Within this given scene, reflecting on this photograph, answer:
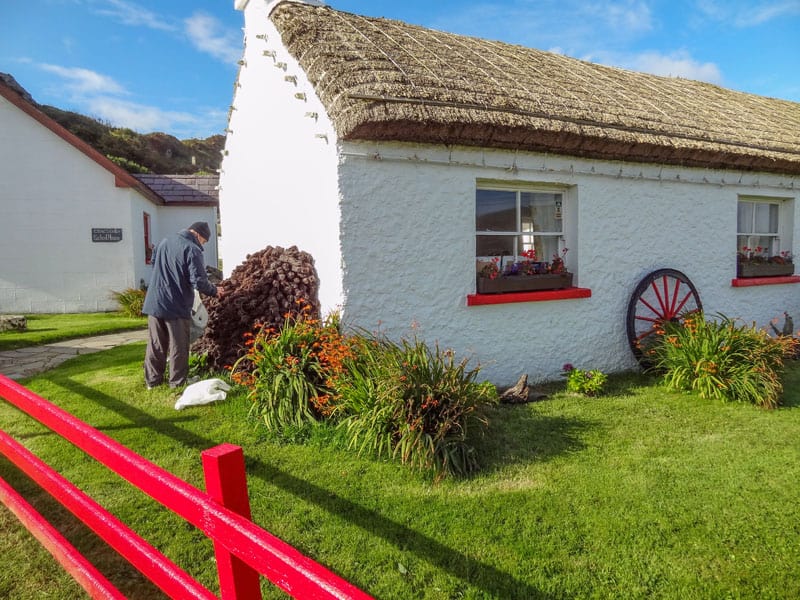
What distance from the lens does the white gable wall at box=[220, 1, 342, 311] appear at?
16.9 feet

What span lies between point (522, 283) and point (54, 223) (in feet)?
38.0

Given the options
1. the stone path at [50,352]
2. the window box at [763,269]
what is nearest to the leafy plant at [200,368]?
the stone path at [50,352]

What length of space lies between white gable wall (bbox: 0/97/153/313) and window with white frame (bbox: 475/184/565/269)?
1004 cm

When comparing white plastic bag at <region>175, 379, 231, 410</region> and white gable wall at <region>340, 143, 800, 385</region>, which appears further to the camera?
white gable wall at <region>340, 143, 800, 385</region>

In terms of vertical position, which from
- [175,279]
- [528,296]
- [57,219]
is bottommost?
[528,296]

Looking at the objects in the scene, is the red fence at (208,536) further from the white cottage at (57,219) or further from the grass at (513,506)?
the white cottage at (57,219)

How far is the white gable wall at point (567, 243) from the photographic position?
506 centimetres

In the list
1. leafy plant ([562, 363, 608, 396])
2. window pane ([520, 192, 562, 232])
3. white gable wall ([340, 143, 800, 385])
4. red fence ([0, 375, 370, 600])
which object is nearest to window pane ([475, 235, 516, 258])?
window pane ([520, 192, 562, 232])

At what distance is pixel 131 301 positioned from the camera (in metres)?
11.8

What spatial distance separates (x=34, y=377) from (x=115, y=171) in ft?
25.0

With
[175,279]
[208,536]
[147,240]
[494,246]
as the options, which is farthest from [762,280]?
[147,240]

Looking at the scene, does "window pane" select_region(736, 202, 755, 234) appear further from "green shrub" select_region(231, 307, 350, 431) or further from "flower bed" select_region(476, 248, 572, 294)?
"green shrub" select_region(231, 307, 350, 431)

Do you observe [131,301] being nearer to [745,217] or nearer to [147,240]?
[147,240]

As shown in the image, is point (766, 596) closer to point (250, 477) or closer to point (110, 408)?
point (250, 477)
